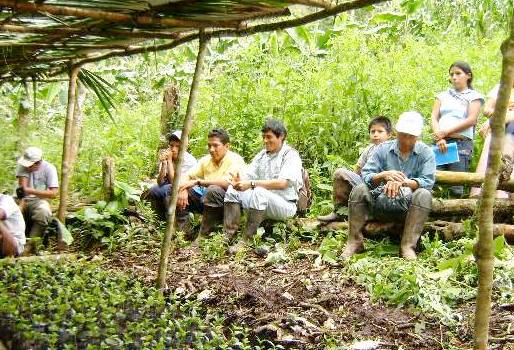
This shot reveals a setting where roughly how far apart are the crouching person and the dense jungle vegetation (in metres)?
0.26

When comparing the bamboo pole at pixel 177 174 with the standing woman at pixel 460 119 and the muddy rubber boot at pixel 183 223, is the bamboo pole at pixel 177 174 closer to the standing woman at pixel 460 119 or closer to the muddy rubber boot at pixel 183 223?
the muddy rubber boot at pixel 183 223

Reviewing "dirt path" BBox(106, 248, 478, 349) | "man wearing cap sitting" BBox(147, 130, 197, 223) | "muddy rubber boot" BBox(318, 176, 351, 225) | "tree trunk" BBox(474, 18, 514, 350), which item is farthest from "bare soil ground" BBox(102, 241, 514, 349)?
"tree trunk" BBox(474, 18, 514, 350)

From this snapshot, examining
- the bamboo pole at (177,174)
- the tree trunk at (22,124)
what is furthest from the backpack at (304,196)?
the tree trunk at (22,124)

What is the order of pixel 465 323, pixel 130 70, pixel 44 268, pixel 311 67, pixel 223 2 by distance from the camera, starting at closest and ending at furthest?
1. pixel 223 2
2. pixel 465 323
3. pixel 44 268
4. pixel 311 67
5. pixel 130 70

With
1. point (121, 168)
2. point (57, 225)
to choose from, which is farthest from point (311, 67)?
point (57, 225)

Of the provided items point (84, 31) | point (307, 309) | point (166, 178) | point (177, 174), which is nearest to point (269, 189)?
point (166, 178)

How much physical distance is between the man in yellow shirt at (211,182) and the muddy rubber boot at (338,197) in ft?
3.69

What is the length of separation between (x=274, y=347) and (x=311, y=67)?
18.6ft

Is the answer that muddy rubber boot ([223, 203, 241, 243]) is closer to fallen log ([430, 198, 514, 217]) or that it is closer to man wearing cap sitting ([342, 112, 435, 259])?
man wearing cap sitting ([342, 112, 435, 259])

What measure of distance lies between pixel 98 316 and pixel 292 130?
4.66 m

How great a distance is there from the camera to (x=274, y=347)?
12.5 feet

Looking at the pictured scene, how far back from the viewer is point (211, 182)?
22.9 ft

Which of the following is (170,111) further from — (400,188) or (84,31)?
(84,31)

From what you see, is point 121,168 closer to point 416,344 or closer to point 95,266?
point 95,266
